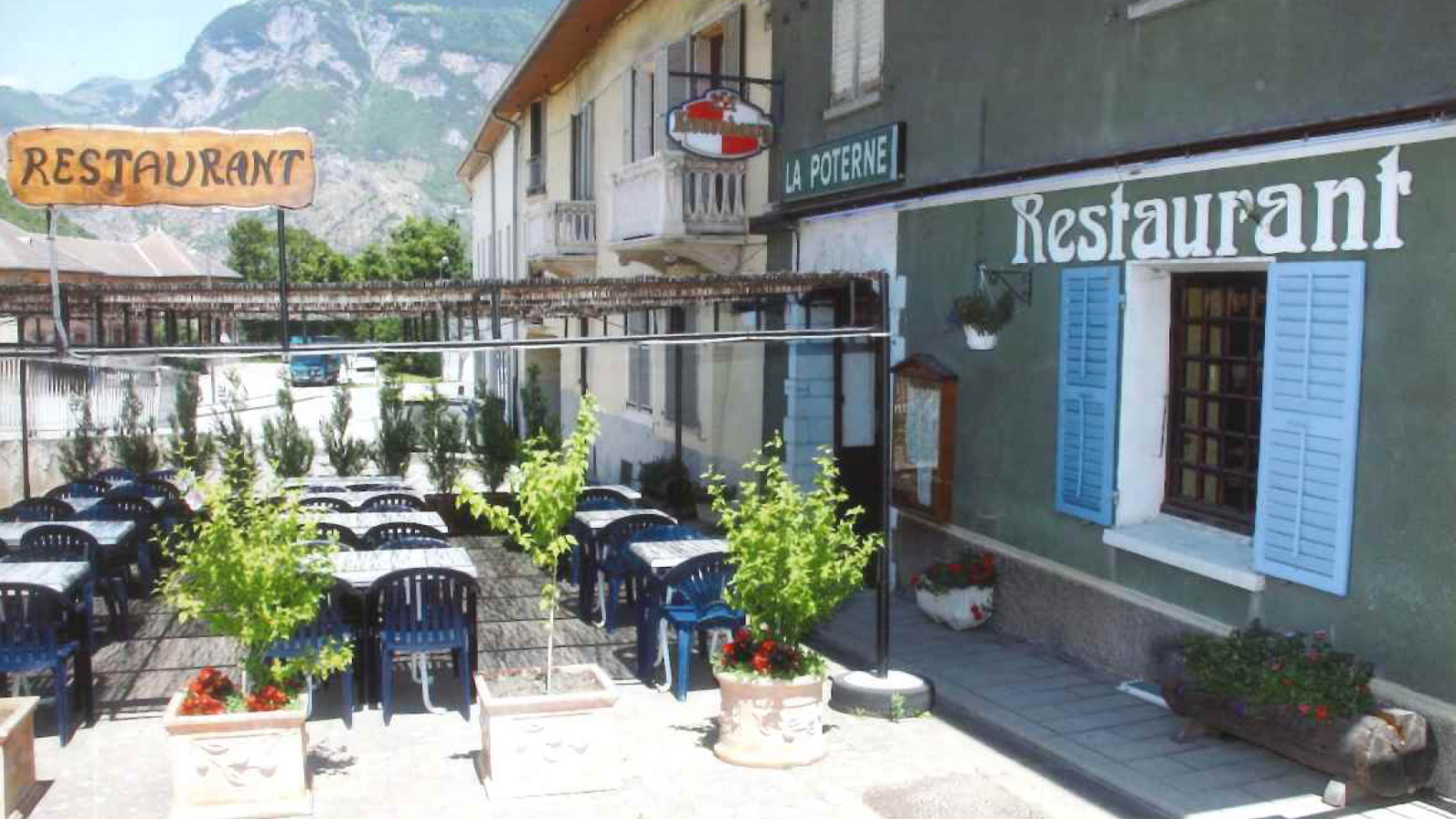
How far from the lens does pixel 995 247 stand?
10.4 meters

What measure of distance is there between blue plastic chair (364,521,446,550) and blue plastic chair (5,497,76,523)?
319cm

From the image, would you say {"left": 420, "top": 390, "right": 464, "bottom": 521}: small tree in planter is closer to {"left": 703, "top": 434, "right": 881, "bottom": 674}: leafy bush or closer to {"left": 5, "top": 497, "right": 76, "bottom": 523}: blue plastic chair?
{"left": 5, "top": 497, "right": 76, "bottom": 523}: blue plastic chair

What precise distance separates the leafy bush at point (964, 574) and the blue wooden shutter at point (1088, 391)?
99cm

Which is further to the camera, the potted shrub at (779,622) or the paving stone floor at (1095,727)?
the potted shrub at (779,622)

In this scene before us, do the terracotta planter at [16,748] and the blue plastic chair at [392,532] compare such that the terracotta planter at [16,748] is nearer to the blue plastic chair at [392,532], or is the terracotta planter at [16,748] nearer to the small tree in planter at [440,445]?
the blue plastic chair at [392,532]

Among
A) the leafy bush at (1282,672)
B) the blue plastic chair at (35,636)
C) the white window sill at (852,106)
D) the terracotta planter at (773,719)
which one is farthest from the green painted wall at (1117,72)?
the blue plastic chair at (35,636)

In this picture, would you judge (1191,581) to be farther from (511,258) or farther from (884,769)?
(511,258)

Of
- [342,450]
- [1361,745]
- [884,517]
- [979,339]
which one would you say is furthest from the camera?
[342,450]

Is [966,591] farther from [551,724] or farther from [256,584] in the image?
[256,584]

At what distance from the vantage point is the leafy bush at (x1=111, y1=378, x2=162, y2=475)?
16.9 m

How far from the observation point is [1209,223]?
26.9 ft

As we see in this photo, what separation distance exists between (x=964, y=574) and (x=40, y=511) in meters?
7.91

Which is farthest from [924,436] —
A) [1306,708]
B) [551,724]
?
[551,724]

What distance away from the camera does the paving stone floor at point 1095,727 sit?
6762mm
